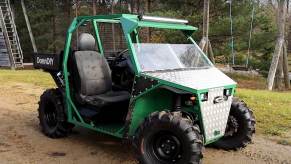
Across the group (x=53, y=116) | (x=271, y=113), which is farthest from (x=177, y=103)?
(x=271, y=113)

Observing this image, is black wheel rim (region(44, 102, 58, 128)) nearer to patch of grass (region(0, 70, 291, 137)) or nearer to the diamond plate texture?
the diamond plate texture

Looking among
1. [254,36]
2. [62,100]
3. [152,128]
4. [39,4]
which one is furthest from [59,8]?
[152,128]

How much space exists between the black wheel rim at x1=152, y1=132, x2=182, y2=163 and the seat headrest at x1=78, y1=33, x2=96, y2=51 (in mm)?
2027

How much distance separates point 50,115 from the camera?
618cm

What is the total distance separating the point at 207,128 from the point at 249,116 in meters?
0.94

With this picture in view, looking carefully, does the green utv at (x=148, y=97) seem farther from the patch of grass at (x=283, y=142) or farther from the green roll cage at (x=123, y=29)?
the patch of grass at (x=283, y=142)

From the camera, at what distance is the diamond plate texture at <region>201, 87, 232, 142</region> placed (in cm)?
444

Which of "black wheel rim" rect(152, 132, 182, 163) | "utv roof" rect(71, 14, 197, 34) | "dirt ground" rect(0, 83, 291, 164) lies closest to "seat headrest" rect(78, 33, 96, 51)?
"utv roof" rect(71, 14, 197, 34)

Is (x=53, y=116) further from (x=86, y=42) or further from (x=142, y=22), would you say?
(x=142, y=22)

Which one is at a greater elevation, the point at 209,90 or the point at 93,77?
the point at 209,90

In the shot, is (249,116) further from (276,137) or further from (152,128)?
(152,128)

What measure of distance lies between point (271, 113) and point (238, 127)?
251cm

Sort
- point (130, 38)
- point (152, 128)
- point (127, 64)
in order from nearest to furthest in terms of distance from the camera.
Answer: point (152, 128)
point (130, 38)
point (127, 64)

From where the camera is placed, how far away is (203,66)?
208 inches
